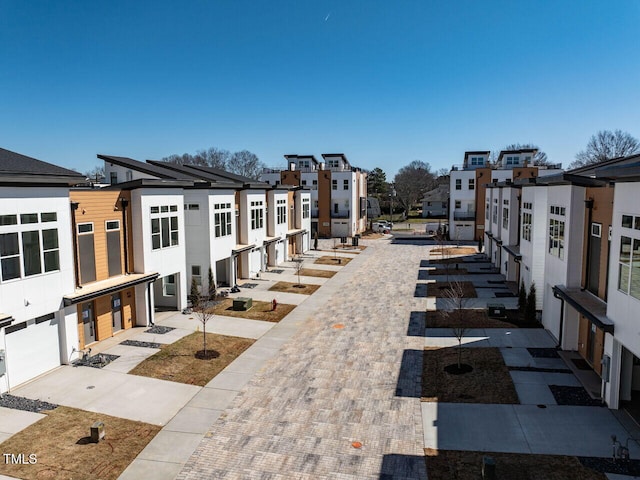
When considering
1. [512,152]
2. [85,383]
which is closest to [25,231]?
[85,383]

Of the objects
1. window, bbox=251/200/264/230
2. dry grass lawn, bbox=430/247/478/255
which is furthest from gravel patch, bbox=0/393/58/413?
dry grass lawn, bbox=430/247/478/255

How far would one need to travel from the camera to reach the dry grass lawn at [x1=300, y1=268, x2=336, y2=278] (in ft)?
123

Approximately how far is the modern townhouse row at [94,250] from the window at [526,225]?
17855 millimetres

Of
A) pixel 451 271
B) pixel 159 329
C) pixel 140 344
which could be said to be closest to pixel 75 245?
pixel 140 344

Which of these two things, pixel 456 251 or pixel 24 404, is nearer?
pixel 24 404

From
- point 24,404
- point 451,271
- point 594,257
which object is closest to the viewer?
point 24,404

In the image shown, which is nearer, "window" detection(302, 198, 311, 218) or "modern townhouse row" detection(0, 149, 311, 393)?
"modern townhouse row" detection(0, 149, 311, 393)

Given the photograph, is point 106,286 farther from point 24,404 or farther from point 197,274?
point 197,274

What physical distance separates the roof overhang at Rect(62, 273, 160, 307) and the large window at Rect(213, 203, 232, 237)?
23.0ft

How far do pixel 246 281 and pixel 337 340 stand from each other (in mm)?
14281

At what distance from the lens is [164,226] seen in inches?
944

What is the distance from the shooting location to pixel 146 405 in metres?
14.7

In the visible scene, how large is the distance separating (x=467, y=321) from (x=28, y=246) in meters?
19.3

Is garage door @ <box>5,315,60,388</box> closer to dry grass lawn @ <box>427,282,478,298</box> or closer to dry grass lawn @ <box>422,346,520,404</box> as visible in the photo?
dry grass lawn @ <box>422,346,520,404</box>
